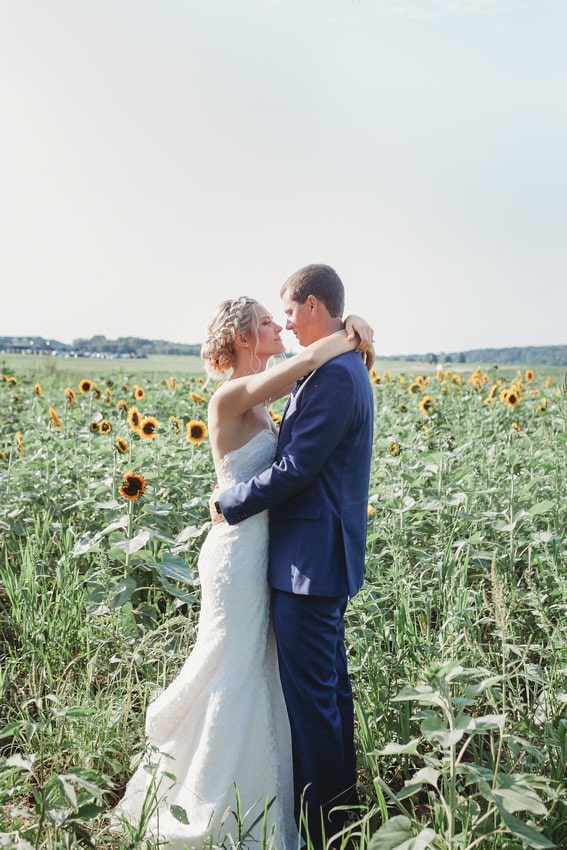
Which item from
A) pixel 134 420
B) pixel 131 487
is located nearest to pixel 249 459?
pixel 131 487

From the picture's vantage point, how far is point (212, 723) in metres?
2.36

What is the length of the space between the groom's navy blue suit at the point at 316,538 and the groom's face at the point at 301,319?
14 cm

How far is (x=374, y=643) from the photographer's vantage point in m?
2.75

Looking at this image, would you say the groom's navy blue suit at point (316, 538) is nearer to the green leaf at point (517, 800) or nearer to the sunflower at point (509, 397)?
the green leaf at point (517, 800)

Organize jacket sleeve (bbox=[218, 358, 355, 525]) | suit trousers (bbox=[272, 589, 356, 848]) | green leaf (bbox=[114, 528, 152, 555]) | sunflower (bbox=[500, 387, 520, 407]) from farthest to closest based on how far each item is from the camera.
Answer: sunflower (bbox=[500, 387, 520, 407]) < green leaf (bbox=[114, 528, 152, 555]) < suit trousers (bbox=[272, 589, 356, 848]) < jacket sleeve (bbox=[218, 358, 355, 525])

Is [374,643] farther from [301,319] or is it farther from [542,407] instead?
[542,407]

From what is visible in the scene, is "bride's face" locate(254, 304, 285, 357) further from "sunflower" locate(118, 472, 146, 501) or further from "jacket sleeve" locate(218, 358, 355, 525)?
"sunflower" locate(118, 472, 146, 501)

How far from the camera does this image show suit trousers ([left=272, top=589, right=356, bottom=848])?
2275 millimetres

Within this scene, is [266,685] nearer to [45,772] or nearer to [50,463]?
[45,772]

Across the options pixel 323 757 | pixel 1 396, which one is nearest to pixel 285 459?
pixel 323 757

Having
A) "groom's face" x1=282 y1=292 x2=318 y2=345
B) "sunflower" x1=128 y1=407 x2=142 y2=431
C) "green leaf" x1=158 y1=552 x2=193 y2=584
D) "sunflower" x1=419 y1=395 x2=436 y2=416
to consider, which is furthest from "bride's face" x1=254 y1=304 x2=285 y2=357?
"sunflower" x1=419 y1=395 x2=436 y2=416

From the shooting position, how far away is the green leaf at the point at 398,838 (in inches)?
63.2

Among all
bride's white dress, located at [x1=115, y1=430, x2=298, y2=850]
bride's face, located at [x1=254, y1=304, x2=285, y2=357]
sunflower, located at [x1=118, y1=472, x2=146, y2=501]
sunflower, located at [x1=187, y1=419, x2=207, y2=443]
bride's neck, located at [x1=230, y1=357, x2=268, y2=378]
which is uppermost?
bride's face, located at [x1=254, y1=304, x2=285, y2=357]

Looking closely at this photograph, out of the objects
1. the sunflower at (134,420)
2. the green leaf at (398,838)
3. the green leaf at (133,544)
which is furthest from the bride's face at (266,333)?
the sunflower at (134,420)
